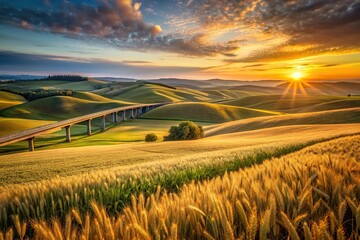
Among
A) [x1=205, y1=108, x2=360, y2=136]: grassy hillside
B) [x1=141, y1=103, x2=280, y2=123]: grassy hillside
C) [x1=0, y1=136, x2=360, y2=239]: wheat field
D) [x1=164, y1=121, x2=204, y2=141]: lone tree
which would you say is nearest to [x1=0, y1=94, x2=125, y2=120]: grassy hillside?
[x1=141, y1=103, x2=280, y2=123]: grassy hillside

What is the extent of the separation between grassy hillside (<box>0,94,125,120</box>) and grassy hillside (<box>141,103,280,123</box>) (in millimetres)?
31359

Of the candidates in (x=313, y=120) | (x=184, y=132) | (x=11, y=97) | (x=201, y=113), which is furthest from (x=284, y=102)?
(x=11, y=97)

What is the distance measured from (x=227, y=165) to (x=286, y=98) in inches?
5710

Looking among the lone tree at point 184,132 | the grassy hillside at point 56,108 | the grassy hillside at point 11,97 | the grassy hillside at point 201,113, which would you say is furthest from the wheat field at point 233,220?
the grassy hillside at point 11,97

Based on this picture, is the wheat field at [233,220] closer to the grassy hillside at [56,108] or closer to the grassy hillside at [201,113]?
the grassy hillside at [201,113]

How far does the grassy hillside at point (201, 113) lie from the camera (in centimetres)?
8694

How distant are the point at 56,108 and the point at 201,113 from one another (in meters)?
65.5

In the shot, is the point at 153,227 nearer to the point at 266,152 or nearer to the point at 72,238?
the point at 72,238

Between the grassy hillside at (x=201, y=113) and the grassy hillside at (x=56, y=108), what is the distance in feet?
103

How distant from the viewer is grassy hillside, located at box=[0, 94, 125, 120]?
92.9 m

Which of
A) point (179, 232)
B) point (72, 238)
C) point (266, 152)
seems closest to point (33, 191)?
point (72, 238)

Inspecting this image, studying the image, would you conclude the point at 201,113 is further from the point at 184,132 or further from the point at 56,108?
the point at 56,108

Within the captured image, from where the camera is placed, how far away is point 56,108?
10481cm

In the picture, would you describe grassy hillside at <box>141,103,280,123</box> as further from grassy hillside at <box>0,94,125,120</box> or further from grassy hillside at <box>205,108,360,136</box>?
grassy hillside at <box>205,108,360,136</box>
